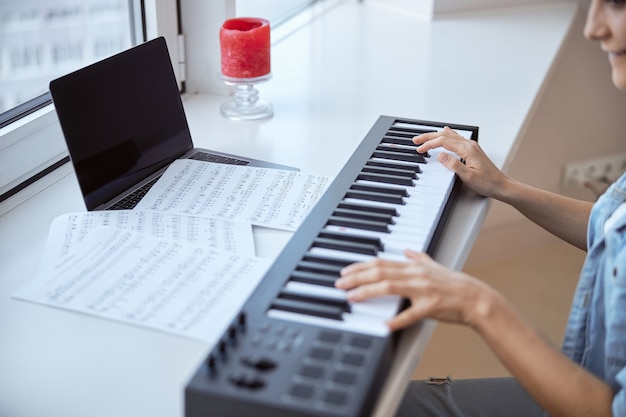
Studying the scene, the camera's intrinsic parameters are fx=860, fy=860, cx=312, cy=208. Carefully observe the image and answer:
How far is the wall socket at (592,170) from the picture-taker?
2.71m

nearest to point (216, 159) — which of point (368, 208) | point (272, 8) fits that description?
point (368, 208)

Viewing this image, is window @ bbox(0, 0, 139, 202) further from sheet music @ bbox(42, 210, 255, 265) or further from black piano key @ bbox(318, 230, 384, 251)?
black piano key @ bbox(318, 230, 384, 251)

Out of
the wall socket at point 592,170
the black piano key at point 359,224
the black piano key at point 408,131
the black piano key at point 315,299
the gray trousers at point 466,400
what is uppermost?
the black piano key at point 408,131

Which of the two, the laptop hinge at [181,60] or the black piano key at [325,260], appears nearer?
the black piano key at [325,260]

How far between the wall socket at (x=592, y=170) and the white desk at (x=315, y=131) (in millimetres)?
615

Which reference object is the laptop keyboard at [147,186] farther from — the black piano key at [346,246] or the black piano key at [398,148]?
the black piano key at [346,246]

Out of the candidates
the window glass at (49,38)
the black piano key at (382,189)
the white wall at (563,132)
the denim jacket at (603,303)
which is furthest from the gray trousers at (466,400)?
the white wall at (563,132)

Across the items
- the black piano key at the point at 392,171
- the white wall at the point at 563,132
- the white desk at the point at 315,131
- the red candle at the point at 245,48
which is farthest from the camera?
the white wall at the point at 563,132

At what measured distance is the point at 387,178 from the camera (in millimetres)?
1191

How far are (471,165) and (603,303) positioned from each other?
0.98ft

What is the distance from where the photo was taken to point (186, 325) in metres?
0.92

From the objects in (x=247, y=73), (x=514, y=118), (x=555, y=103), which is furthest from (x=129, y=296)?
(x=555, y=103)

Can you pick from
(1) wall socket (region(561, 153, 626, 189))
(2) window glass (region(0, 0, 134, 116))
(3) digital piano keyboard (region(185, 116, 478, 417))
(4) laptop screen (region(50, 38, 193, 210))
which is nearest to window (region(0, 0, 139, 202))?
(2) window glass (region(0, 0, 134, 116))

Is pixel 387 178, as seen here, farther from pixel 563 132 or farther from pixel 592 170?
pixel 592 170
